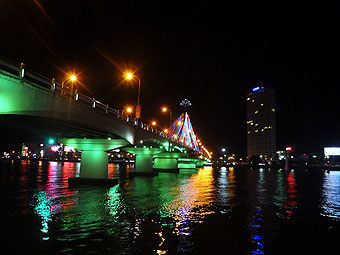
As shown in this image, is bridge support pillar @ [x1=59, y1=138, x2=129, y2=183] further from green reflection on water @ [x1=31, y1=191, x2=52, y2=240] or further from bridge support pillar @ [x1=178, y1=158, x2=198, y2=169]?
bridge support pillar @ [x1=178, y1=158, x2=198, y2=169]

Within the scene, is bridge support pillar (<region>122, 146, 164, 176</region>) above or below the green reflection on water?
above

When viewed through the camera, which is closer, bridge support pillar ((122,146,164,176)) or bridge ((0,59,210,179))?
bridge ((0,59,210,179))

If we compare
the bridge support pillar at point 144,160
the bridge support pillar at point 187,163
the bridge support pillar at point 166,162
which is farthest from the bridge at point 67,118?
the bridge support pillar at point 187,163

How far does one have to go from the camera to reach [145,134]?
149 ft

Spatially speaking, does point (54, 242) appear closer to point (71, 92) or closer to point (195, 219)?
point (195, 219)

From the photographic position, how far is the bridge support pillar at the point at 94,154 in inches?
1473

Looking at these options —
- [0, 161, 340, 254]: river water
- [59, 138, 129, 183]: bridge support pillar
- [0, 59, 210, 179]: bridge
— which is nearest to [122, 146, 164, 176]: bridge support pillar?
[0, 59, 210, 179]: bridge

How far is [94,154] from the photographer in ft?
124

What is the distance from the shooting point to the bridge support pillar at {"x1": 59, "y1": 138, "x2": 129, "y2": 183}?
3741 cm

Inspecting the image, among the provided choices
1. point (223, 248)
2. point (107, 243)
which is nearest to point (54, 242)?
point (107, 243)

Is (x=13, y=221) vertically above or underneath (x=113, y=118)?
underneath

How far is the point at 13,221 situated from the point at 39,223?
4.99 ft

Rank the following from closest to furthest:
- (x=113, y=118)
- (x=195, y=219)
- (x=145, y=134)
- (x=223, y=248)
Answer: (x=223, y=248) → (x=195, y=219) → (x=113, y=118) → (x=145, y=134)

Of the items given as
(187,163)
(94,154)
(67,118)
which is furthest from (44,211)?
(187,163)
